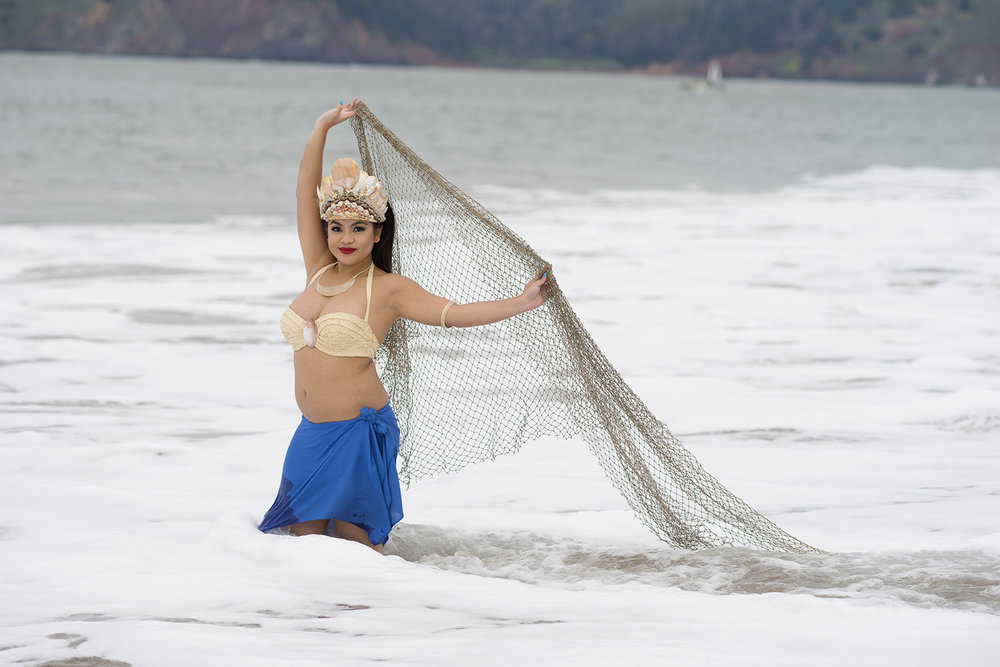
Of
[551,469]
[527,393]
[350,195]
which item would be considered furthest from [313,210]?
[551,469]

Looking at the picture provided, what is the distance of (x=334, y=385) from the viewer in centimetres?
430

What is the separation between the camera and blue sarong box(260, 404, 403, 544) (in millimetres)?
4277

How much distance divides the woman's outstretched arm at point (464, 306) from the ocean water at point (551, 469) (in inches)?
35.1

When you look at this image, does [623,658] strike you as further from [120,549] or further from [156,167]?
[156,167]

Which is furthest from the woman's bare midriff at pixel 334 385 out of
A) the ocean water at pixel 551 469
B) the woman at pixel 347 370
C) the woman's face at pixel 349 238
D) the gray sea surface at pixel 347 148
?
the gray sea surface at pixel 347 148

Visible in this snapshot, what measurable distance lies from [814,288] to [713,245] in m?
3.88

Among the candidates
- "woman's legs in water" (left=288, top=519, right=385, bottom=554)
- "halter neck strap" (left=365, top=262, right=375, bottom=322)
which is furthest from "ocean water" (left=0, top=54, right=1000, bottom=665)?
"halter neck strap" (left=365, top=262, right=375, bottom=322)

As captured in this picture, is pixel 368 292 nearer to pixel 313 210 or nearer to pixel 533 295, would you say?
pixel 313 210

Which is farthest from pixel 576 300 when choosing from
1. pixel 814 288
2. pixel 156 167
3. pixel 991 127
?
pixel 991 127

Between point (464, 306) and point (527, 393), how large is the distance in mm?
923

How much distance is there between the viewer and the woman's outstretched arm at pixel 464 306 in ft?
13.6

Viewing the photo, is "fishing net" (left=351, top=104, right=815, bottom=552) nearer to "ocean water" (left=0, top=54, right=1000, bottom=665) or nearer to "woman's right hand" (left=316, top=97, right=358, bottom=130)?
"woman's right hand" (left=316, top=97, right=358, bottom=130)

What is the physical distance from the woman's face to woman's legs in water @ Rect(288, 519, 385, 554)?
973 mm

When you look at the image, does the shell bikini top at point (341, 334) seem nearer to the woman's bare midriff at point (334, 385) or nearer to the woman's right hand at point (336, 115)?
the woman's bare midriff at point (334, 385)
